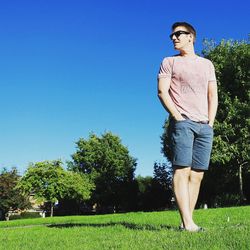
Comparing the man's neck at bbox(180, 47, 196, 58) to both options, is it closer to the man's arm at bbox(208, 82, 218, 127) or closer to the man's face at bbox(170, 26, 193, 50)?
the man's face at bbox(170, 26, 193, 50)

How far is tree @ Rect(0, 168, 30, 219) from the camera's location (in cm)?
6881

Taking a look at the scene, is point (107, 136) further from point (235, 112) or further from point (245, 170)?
point (235, 112)

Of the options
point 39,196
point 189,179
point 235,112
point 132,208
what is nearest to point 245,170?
point 235,112

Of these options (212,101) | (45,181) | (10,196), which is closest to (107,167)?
(10,196)

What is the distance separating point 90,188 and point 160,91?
61560mm

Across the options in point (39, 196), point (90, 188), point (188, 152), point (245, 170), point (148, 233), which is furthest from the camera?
point (90, 188)

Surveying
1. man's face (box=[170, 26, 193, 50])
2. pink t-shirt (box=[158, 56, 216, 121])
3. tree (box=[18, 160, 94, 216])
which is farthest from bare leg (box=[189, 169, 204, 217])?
tree (box=[18, 160, 94, 216])

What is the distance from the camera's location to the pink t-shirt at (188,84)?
6.62 metres

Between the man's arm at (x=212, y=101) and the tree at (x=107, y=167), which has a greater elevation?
the tree at (x=107, y=167)

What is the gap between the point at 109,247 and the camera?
4.89 m

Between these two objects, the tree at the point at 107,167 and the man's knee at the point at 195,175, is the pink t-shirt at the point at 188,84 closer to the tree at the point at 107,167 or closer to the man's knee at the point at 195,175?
the man's knee at the point at 195,175

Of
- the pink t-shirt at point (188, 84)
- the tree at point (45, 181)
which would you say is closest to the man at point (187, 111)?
the pink t-shirt at point (188, 84)

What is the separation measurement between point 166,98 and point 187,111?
1.15 ft

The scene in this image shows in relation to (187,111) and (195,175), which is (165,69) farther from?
(195,175)
